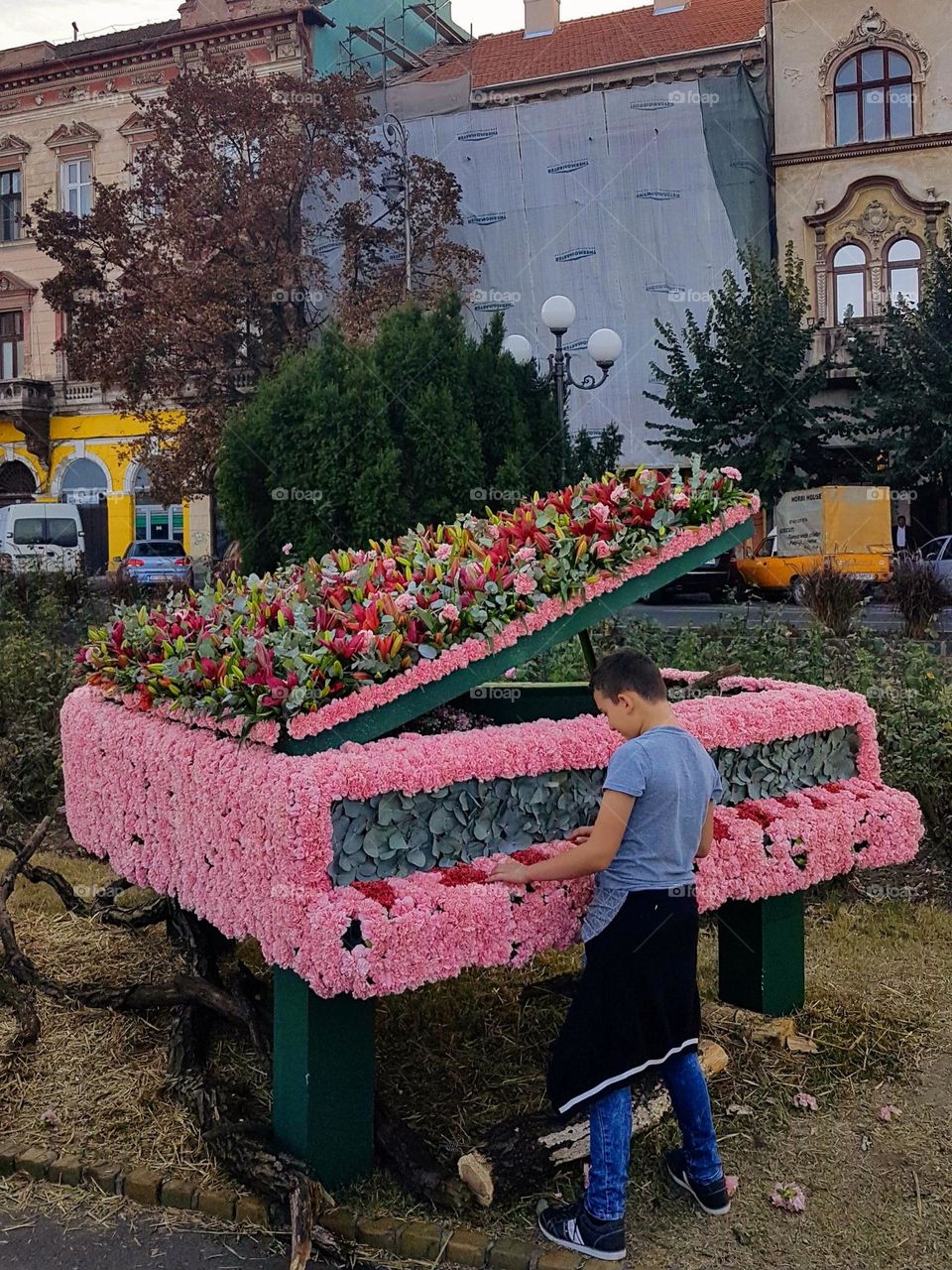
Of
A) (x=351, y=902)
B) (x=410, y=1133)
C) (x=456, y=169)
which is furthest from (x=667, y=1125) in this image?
(x=456, y=169)

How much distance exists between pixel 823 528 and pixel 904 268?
7.64 m

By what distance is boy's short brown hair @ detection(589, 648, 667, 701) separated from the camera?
112 inches

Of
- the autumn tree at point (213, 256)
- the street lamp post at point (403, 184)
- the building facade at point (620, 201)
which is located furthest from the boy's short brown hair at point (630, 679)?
the building facade at point (620, 201)

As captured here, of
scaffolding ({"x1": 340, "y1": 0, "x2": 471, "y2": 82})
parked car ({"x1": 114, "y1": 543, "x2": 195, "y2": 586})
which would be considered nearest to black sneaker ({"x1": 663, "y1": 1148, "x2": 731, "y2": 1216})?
parked car ({"x1": 114, "y1": 543, "x2": 195, "y2": 586})

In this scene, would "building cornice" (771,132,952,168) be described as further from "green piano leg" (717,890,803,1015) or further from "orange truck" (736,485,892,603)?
"green piano leg" (717,890,803,1015)

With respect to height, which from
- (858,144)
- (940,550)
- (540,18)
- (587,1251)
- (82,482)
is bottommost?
(587,1251)

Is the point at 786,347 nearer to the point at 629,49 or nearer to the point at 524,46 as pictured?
the point at 629,49

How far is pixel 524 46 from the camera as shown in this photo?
102 ft

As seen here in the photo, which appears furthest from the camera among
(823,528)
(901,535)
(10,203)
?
(10,203)

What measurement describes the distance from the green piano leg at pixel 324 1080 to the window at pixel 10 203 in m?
33.2

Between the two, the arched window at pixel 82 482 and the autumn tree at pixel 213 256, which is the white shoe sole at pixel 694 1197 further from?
the arched window at pixel 82 482

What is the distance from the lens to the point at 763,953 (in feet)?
12.5

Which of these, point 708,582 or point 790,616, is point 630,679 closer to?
point 790,616

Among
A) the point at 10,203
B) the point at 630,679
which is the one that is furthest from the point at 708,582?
the point at 10,203
